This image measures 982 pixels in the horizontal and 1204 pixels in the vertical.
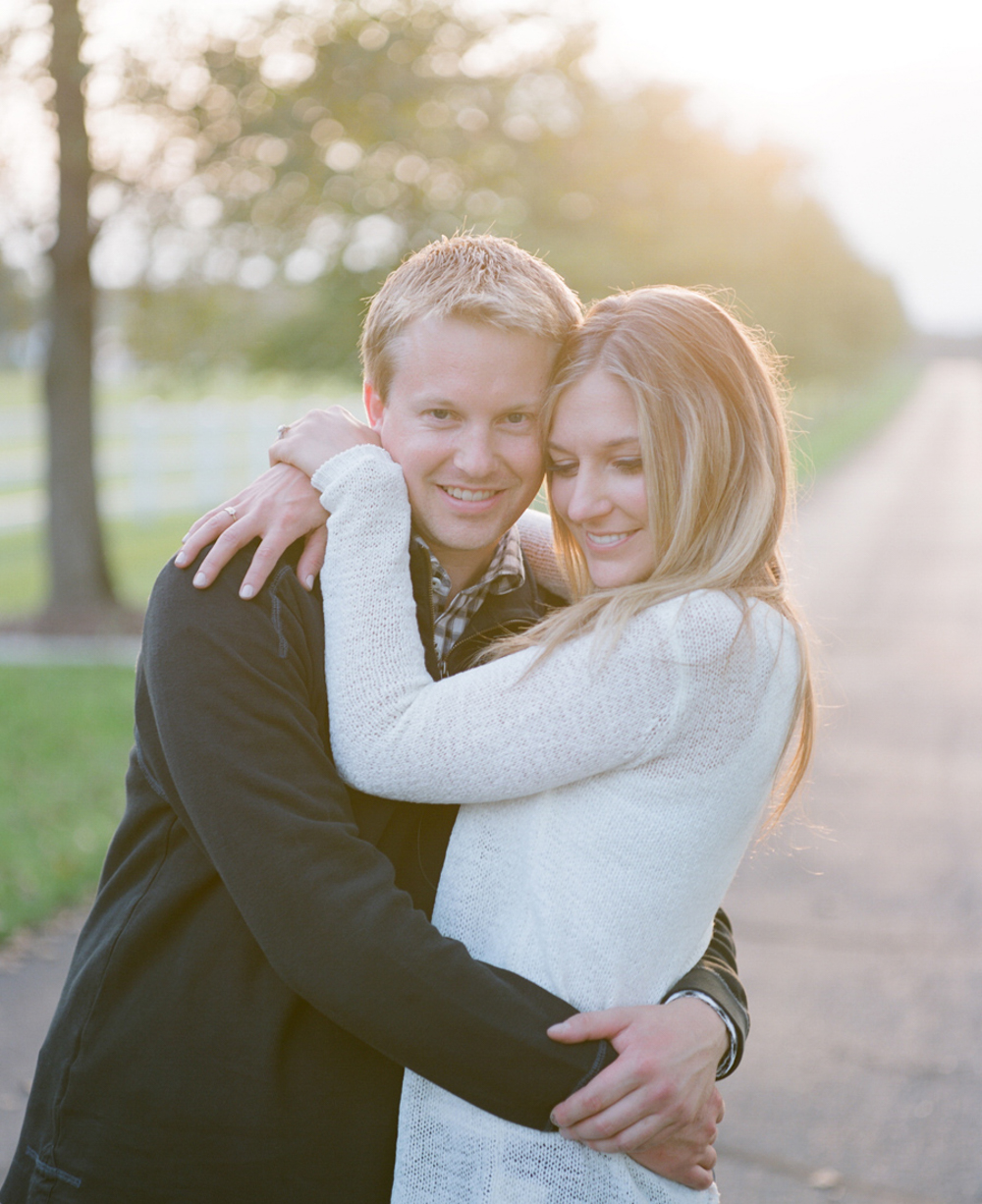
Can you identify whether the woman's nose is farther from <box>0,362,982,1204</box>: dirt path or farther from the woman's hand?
<box>0,362,982,1204</box>: dirt path

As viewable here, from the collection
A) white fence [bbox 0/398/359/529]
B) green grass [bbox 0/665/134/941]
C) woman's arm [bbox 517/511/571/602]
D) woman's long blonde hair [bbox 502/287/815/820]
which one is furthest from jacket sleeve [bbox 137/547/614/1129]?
white fence [bbox 0/398/359/529]

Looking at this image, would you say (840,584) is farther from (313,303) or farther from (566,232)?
(313,303)

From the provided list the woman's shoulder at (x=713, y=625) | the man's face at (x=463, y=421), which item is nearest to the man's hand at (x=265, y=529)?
the man's face at (x=463, y=421)

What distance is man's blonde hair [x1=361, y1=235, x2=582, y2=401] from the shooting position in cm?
213

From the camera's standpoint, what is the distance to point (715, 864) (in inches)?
77.9

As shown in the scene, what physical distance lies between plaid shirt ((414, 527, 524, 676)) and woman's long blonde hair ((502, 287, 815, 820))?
0.23 metres

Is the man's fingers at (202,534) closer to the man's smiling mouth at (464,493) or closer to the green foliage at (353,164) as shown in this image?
the man's smiling mouth at (464,493)

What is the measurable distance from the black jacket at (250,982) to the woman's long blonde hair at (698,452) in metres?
0.48

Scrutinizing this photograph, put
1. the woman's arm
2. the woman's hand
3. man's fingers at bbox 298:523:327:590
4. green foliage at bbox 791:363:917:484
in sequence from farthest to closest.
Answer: green foliage at bbox 791:363:917:484, the woman's arm, the woman's hand, man's fingers at bbox 298:523:327:590

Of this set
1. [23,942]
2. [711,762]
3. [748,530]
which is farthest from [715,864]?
[23,942]

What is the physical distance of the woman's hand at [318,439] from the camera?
2127mm

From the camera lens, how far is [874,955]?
4957 mm

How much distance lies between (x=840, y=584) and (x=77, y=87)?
935cm

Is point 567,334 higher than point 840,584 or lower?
higher
